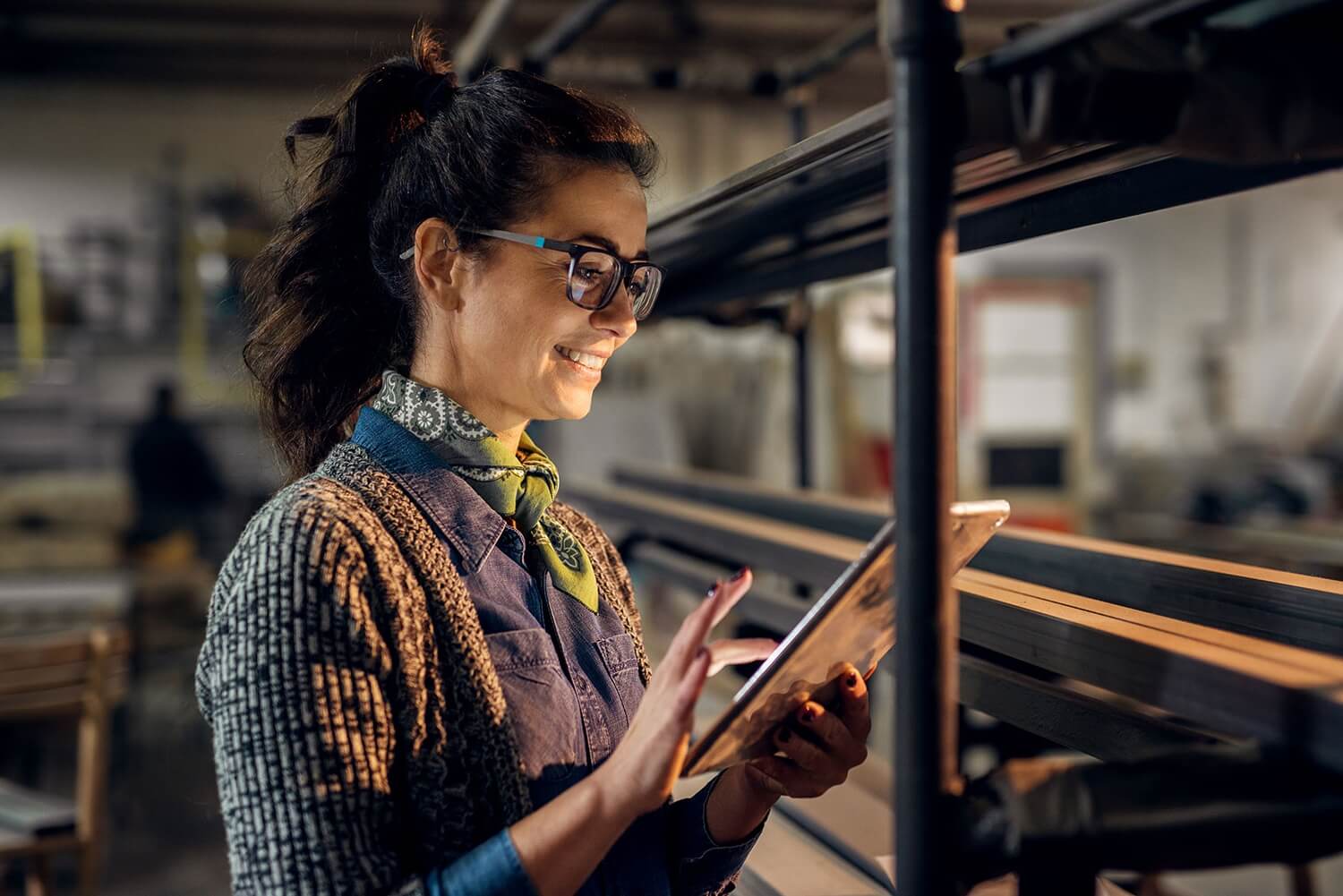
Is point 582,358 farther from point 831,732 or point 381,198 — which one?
point 831,732

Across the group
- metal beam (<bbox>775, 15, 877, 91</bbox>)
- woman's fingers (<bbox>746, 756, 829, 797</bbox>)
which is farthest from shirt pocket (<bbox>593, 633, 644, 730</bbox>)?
metal beam (<bbox>775, 15, 877, 91</bbox>)

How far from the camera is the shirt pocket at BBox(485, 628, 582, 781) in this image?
1017 mm

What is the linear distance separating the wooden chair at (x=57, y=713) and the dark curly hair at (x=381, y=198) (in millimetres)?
1778

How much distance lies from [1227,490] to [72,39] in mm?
7280

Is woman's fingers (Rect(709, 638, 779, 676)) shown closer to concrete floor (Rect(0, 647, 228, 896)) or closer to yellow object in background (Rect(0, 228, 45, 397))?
concrete floor (Rect(0, 647, 228, 896))

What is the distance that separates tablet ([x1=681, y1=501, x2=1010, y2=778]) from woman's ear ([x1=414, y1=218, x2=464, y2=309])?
50cm

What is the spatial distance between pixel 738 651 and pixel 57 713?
8.32ft

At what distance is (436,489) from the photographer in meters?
1.08

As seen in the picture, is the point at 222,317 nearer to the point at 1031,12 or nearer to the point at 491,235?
the point at 1031,12

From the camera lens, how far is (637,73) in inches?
101

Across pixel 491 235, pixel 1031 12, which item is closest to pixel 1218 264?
pixel 1031 12

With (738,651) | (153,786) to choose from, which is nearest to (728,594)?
(738,651)

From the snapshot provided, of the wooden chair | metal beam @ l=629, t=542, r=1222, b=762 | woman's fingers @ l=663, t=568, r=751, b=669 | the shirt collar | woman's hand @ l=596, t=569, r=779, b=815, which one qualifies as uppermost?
the shirt collar

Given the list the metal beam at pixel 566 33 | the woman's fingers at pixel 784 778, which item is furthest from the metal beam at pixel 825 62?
the woman's fingers at pixel 784 778
